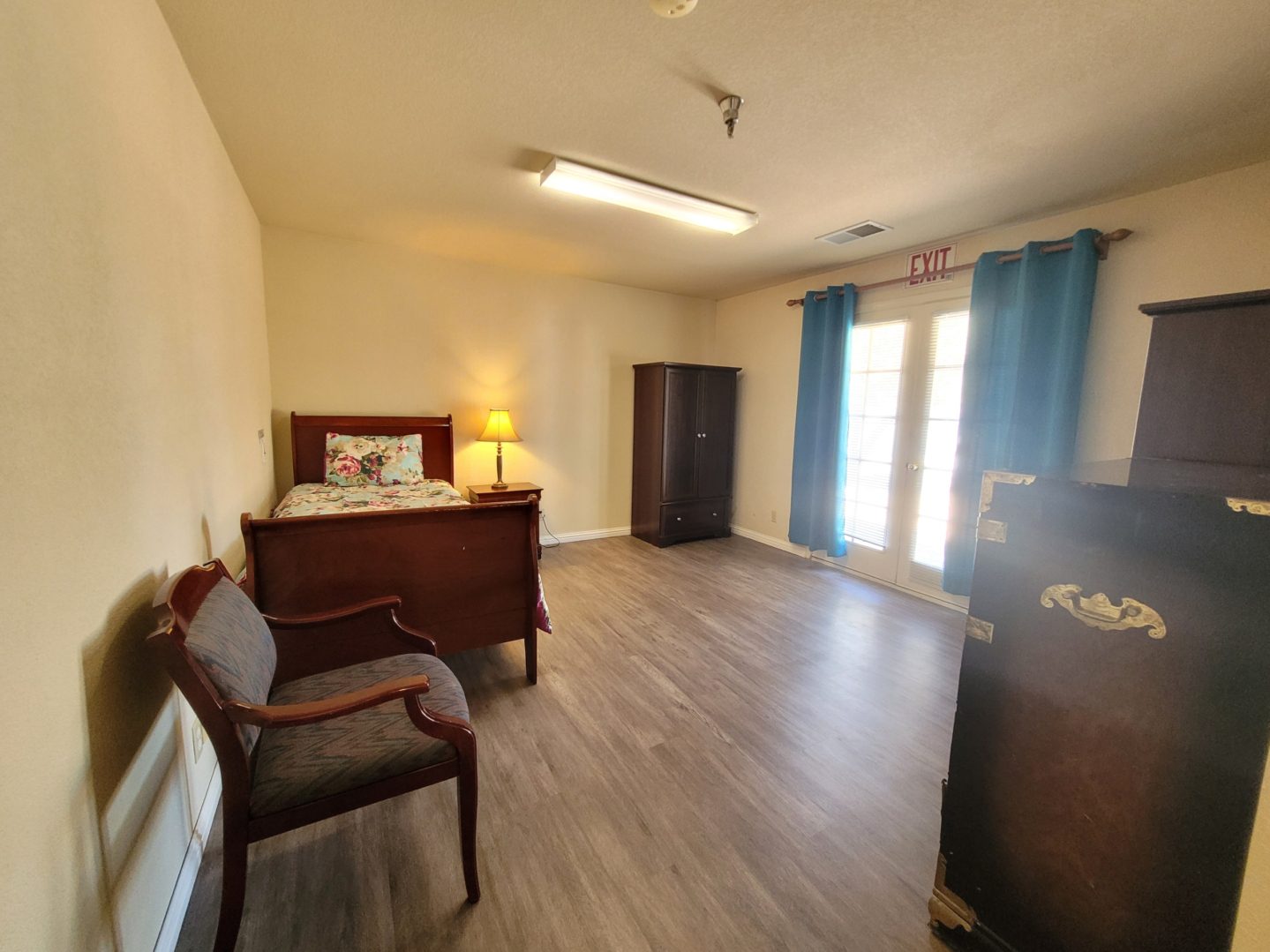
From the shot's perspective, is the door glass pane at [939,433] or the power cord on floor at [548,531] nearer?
the door glass pane at [939,433]

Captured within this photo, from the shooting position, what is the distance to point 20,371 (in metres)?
0.77

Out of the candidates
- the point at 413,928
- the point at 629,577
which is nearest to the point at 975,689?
the point at 413,928

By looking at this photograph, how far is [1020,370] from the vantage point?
8.96ft

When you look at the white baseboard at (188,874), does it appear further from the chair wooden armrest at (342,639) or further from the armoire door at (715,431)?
the armoire door at (715,431)

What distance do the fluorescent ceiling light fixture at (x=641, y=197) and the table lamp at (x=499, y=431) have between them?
6.19 feet

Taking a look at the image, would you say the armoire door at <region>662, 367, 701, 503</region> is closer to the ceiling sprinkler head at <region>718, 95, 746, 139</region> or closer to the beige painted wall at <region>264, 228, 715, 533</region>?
the beige painted wall at <region>264, 228, 715, 533</region>

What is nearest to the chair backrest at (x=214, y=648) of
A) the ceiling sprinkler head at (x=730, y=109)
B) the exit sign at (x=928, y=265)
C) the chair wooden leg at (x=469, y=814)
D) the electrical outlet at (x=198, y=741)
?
the electrical outlet at (x=198, y=741)

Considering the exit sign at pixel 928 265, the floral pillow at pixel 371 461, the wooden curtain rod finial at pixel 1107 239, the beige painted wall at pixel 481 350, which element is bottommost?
the floral pillow at pixel 371 461

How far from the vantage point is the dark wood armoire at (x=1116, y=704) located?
0.81m

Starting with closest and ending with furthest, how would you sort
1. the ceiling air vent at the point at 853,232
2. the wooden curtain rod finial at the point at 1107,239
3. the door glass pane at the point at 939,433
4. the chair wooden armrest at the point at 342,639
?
the chair wooden armrest at the point at 342,639
the wooden curtain rod finial at the point at 1107,239
the ceiling air vent at the point at 853,232
the door glass pane at the point at 939,433

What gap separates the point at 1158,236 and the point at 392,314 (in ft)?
15.4

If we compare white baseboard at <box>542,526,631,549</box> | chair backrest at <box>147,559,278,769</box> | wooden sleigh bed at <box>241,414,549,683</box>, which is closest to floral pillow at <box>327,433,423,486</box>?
white baseboard at <box>542,526,631,549</box>

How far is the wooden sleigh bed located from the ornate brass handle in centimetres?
177

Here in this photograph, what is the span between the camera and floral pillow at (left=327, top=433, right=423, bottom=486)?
3.36 metres
